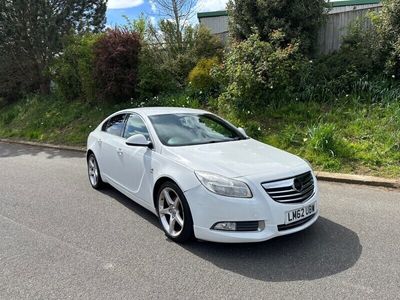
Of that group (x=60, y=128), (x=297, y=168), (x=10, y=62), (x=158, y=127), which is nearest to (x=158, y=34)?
(x=60, y=128)

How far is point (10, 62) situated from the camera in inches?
713

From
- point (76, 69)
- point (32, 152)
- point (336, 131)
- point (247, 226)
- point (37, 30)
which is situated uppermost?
point (37, 30)

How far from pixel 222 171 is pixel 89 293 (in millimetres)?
1615

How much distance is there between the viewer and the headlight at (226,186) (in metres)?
3.72

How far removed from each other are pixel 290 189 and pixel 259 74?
19.0 feet

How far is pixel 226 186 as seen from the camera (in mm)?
3750

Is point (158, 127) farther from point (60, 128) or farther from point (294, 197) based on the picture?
point (60, 128)

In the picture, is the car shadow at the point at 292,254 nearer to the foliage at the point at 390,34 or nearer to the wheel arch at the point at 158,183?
the wheel arch at the point at 158,183

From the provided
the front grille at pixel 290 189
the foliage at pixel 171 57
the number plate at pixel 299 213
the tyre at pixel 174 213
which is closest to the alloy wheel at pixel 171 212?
the tyre at pixel 174 213

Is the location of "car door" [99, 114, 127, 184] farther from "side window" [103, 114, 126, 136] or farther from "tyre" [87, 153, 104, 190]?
"tyre" [87, 153, 104, 190]

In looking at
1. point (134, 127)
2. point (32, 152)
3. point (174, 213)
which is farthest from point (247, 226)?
point (32, 152)

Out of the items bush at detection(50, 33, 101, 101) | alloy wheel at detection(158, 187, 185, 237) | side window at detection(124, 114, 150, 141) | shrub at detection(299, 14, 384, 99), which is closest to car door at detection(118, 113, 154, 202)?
side window at detection(124, 114, 150, 141)

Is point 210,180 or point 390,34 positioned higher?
point 390,34

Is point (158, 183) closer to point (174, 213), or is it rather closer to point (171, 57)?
point (174, 213)
